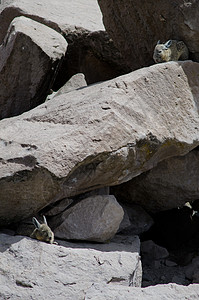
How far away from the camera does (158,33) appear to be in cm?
568

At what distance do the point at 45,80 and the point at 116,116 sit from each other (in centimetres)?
194

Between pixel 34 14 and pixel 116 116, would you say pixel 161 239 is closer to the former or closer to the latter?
pixel 116 116

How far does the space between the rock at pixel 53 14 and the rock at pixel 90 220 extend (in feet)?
10.8

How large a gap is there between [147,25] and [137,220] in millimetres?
2210

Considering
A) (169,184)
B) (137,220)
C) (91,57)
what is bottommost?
(137,220)

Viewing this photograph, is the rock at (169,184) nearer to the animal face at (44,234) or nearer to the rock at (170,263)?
the rock at (170,263)

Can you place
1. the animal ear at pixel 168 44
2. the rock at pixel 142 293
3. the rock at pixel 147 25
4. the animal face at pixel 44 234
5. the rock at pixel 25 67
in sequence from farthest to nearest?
the rock at pixel 25 67 → the rock at pixel 147 25 → the animal ear at pixel 168 44 → the animal face at pixel 44 234 → the rock at pixel 142 293

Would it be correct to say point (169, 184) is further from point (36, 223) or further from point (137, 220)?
point (36, 223)

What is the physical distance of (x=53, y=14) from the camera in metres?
7.61

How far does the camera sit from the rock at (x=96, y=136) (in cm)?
427

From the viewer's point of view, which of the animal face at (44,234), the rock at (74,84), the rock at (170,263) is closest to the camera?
the animal face at (44,234)

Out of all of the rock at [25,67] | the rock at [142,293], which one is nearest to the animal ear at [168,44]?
the rock at [25,67]

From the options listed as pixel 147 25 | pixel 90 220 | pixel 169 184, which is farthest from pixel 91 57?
pixel 90 220

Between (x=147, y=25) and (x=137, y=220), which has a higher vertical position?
(x=147, y=25)
